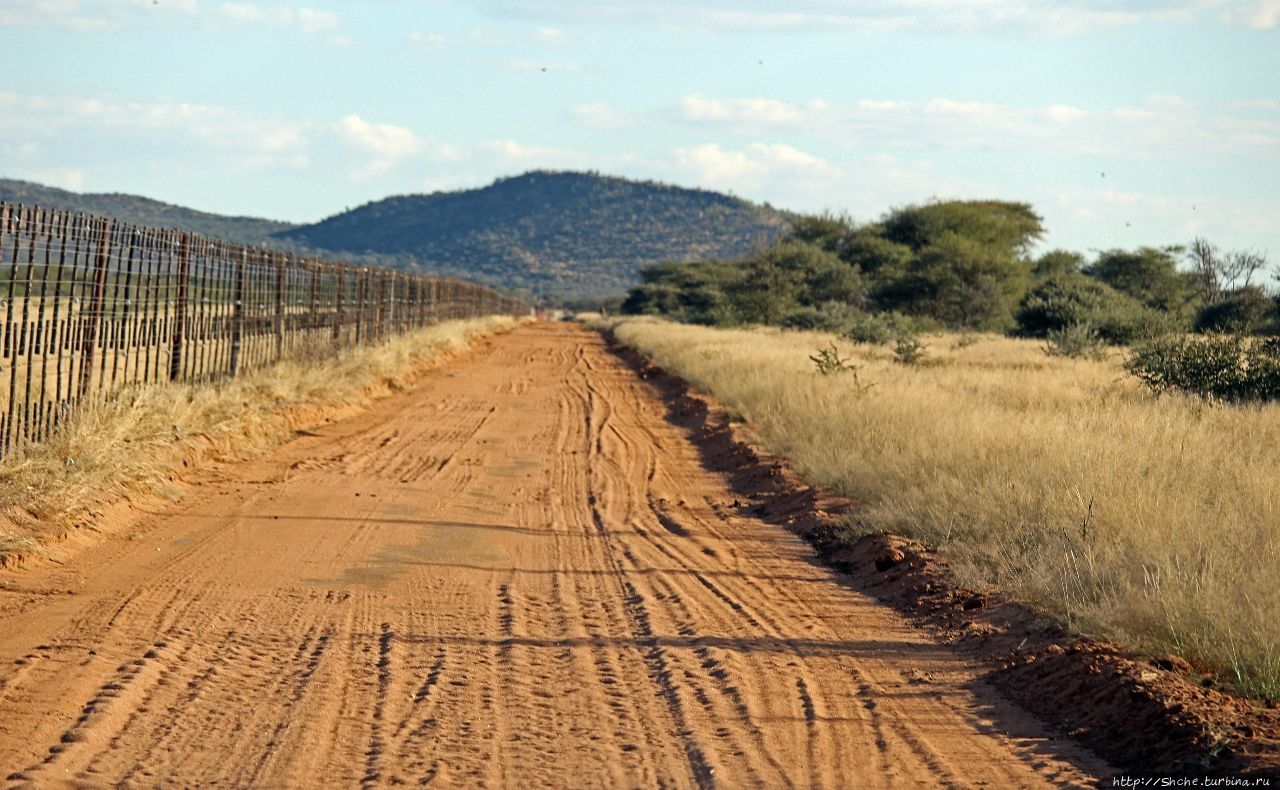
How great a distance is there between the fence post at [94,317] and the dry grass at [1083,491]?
752 centimetres

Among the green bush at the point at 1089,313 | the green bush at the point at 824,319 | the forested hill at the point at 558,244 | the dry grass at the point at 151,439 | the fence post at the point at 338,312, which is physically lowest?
the dry grass at the point at 151,439

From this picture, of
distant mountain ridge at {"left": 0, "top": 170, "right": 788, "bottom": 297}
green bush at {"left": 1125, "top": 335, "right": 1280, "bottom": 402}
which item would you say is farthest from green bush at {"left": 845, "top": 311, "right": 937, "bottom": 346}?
distant mountain ridge at {"left": 0, "top": 170, "right": 788, "bottom": 297}

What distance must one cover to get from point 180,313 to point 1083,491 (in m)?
11.0

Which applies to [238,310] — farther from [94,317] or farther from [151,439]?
[151,439]

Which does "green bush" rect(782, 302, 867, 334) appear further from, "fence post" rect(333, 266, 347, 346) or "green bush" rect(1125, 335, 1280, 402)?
"green bush" rect(1125, 335, 1280, 402)

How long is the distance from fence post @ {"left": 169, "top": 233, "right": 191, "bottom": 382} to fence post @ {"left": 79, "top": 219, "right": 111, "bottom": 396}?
10.2ft

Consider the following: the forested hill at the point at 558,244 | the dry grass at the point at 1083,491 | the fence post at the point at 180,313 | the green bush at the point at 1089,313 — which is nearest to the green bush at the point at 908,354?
the green bush at the point at 1089,313

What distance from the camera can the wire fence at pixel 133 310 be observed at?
10586 millimetres

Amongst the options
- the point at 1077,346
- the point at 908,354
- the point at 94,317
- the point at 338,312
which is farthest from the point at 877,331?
the point at 94,317

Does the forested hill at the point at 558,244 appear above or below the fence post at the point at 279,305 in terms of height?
above

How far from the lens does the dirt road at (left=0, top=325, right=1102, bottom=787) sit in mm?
5156

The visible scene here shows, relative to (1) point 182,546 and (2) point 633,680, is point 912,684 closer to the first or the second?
(2) point 633,680

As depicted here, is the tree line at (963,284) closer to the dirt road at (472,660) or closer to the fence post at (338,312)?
the fence post at (338,312)

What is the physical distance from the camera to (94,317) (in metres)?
12.1
